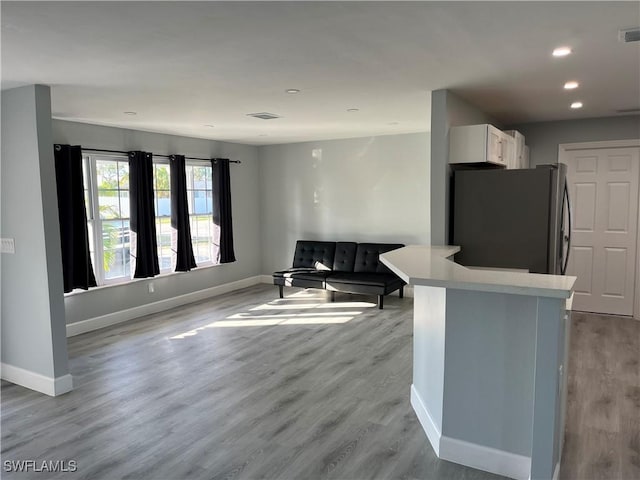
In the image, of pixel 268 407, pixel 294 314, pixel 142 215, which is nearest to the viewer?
pixel 268 407

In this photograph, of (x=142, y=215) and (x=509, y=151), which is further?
(x=142, y=215)

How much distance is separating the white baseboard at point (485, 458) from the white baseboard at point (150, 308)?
4194 millimetres

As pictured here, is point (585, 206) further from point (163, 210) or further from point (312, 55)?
point (163, 210)

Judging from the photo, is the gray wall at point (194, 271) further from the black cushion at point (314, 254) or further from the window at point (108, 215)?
the black cushion at point (314, 254)

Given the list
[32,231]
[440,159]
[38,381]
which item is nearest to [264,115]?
[440,159]

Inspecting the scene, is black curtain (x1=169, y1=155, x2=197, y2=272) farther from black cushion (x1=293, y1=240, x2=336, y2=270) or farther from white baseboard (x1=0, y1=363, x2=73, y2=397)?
white baseboard (x1=0, y1=363, x2=73, y2=397)

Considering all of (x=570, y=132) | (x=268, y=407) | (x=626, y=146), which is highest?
(x=570, y=132)

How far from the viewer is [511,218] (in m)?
3.61

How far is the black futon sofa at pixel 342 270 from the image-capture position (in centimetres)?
603

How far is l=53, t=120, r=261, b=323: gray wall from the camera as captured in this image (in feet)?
16.8

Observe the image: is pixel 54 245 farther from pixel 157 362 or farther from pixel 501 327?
pixel 501 327

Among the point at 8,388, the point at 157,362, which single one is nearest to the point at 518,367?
the point at 157,362

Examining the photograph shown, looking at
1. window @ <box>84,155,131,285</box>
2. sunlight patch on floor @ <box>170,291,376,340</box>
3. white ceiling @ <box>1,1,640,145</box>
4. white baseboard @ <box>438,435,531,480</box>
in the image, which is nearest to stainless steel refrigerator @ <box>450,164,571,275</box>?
white ceiling @ <box>1,1,640,145</box>

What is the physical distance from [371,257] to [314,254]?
3.20 ft
